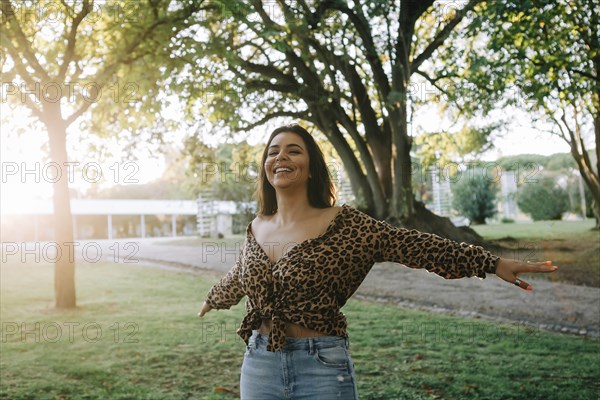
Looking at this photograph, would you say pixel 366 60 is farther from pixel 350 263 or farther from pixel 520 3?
pixel 350 263

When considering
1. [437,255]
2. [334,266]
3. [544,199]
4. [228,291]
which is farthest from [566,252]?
[334,266]

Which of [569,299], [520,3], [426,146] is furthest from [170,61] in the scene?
[426,146]

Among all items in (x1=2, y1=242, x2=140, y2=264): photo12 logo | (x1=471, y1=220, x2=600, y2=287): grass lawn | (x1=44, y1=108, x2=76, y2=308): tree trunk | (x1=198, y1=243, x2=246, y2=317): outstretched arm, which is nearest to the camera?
(x1=198, y1=243, x2=246, y2=317): outstretched arm

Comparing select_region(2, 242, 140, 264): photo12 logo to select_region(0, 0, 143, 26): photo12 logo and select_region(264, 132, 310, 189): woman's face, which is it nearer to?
select_region(0, 0, 143, 26): photo12 logo

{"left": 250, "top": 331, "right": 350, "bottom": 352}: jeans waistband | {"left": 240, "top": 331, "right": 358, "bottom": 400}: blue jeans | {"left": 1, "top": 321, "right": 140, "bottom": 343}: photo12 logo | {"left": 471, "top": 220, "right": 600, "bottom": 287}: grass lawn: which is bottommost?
{"left": 1, "top": 321, "right": 140, "bottom": 343}: photo12 logo

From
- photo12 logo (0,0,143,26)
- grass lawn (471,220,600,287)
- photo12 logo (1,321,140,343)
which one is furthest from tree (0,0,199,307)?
grass lawn (471,220,600,287)

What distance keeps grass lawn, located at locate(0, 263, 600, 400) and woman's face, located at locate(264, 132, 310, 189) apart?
10.4 ft

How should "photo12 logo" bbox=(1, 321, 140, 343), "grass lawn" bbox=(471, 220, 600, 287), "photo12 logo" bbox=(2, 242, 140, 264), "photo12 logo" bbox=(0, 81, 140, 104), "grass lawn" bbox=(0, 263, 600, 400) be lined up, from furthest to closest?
"grass lawn" bbox=(471, 220, 600, 287) < "photo12 logo" bbox=(2, 242, 140, 264) < "photo12 logo" bbox=(0, 81, 140, 104) < "photo12 logo" bbox=(1, 321, 140, 343) < "grass lawn" bbox=(0, 263, 600, 400)

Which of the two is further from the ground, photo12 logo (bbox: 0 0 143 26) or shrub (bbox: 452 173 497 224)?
photo12 logo (bbox: 0 0 143 26)

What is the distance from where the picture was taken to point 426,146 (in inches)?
755

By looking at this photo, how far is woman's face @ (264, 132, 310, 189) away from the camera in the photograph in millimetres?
2688

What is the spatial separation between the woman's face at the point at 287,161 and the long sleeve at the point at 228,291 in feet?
1.68

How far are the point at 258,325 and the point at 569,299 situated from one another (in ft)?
28.5

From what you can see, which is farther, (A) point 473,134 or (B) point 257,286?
(A) point 473,134
